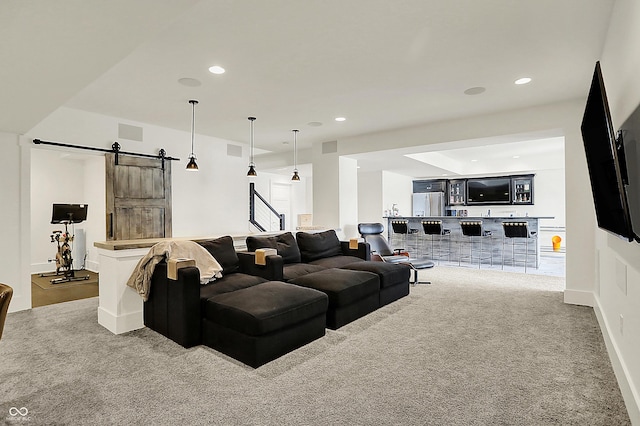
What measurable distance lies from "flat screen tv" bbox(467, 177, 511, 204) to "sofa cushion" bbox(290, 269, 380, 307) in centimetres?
882

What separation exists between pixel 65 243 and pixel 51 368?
4801mm

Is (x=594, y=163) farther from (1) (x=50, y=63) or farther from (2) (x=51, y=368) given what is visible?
(2) (x=51, y=368)

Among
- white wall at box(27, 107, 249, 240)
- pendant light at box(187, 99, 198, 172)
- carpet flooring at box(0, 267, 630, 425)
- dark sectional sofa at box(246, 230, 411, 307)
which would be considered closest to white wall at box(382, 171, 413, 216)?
white wall at box(27, 107, 249, 240)

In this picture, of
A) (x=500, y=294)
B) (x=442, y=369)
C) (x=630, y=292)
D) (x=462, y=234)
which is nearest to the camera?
(x=630, y=292)

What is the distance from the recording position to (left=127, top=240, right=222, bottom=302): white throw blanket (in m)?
3.45

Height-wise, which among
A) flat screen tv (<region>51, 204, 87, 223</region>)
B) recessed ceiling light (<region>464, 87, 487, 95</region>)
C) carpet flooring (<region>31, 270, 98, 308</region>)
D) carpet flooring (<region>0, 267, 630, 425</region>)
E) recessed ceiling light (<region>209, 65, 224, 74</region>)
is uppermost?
recessed ceiling light (<region>464, 87, 487, 95</region>)

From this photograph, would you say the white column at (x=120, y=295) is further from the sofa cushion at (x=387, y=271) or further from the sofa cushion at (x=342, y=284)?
the sofa cushion at (x=387, y=271)

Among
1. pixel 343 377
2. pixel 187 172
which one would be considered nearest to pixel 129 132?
pixel 187 172

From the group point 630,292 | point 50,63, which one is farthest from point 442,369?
point 50,63

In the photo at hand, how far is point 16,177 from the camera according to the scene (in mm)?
4398

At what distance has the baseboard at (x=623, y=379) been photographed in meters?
1.91

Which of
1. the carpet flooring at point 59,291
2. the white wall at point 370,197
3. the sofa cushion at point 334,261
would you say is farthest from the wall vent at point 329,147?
the carpet flooring at point 59,291

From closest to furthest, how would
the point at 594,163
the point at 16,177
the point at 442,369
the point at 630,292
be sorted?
the point at 630,292
the point at 594,163
the point at 442,369
the point at 16,177

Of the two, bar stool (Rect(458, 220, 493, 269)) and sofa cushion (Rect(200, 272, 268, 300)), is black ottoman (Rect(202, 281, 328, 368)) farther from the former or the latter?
bar stool (Rect(458, 220, 493, 269))
